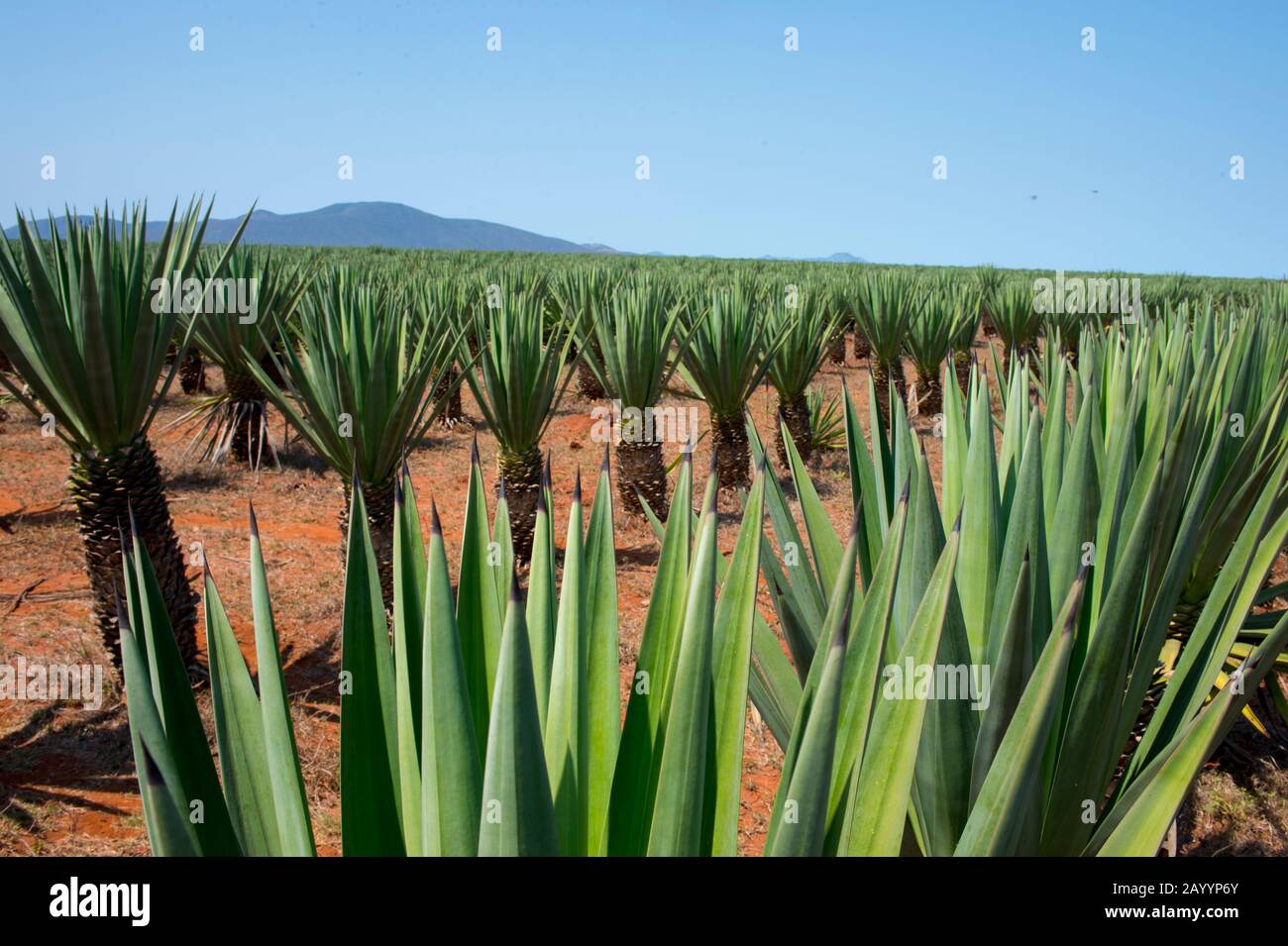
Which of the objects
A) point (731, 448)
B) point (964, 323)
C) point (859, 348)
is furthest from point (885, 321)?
point (859, 348)

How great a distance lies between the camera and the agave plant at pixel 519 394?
452 cm

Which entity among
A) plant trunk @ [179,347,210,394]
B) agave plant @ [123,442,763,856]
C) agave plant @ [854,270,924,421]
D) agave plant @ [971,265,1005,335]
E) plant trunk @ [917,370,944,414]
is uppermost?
agave plant @ [971,265,1005,335]

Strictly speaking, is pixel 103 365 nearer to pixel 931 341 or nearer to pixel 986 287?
pixel 931 341

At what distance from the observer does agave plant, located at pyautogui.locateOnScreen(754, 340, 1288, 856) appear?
0.93 m

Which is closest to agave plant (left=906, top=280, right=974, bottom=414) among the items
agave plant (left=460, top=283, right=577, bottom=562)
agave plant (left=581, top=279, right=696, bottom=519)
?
agave plant (left=581, top=279, right=696, bottom=519)

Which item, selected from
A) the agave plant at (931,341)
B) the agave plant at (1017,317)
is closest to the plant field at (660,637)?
the agave plant at (931,341)

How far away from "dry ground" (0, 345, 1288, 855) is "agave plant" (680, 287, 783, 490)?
1.57ft

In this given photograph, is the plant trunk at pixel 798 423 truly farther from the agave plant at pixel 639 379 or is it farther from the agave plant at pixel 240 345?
the agave plant at pixel 240 345

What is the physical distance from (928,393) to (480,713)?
876 cm

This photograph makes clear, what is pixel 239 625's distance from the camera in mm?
4062

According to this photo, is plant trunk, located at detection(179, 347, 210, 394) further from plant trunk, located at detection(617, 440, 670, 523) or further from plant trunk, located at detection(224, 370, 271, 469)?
plant trunk, located at detection(617, 440, 670, 523)

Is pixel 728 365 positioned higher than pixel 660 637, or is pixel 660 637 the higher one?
pixel 728 365

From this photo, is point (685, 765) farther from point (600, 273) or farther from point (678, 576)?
point (600, 273)
